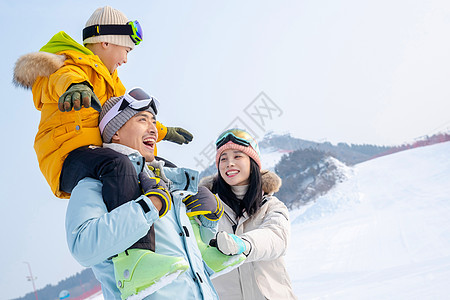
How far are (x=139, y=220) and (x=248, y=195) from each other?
1611 millimetres

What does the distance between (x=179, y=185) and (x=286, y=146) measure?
1695 inches

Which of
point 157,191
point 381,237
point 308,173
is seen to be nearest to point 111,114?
point 157,191

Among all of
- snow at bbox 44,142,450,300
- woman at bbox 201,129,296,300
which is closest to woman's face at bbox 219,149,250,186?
woman at bbox 201,129,296,300

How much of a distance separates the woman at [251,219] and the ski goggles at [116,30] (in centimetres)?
107

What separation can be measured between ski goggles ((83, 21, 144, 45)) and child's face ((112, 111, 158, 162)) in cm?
64

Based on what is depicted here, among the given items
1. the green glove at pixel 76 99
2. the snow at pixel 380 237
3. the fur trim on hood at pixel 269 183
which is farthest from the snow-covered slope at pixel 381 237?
the green glove at pixel 76 99

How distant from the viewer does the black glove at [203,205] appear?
191 centimetres

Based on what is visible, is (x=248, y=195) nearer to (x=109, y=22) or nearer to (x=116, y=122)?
(x=116, y=122)

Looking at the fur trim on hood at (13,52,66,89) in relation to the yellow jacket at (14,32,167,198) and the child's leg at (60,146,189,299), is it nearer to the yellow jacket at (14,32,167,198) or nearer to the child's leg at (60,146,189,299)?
the yellow jacket at (14,32,167,198)

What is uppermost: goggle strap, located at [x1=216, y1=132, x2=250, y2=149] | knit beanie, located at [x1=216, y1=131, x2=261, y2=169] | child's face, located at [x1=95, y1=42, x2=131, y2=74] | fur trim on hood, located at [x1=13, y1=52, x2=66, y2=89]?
child's face, located at [x1=95, y1=42, x2=131, y2=74]

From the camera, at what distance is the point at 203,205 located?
1.92 metres

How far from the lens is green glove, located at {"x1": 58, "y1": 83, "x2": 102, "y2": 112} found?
5.25 ft

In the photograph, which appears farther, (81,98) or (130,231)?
(81,98)

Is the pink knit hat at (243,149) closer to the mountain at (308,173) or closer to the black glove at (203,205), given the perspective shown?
the black glove at (203,205)
